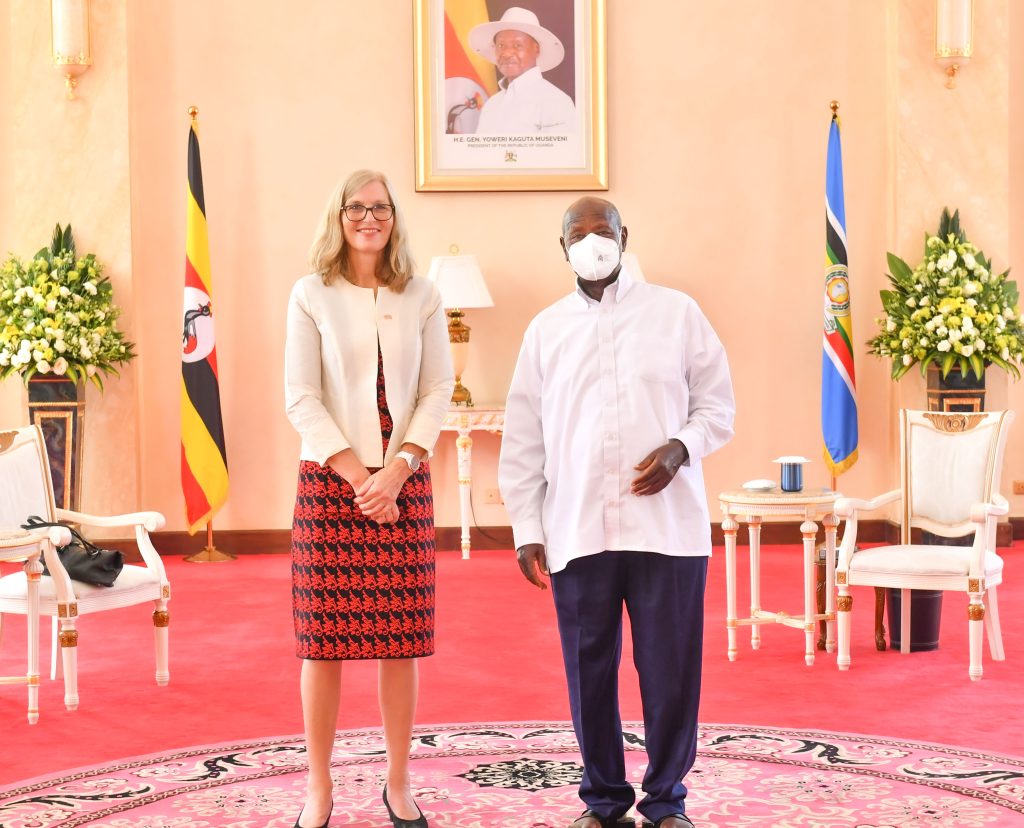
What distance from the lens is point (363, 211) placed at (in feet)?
10.9

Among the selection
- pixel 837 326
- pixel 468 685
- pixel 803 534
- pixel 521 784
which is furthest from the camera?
pixel 837 326

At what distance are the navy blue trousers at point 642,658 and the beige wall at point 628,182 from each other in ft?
18.2

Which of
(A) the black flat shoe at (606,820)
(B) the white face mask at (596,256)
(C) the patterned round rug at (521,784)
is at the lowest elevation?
(C) the patterned round rug at (521,784)

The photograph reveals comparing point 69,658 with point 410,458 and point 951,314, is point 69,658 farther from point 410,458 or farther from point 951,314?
point 951,314

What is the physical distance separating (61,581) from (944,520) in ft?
11.7

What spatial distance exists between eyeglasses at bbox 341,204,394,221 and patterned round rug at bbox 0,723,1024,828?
61.6 inches

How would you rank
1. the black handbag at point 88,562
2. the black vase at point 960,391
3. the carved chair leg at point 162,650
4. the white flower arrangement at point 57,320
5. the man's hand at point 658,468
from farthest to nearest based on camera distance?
1. the black vase at point 960,391
2. the white flower arrangement at point 57,320
3. the carved chair leg at point 162,650
4. the black handbag at point 88,562
5. the man's hand at point 658,468

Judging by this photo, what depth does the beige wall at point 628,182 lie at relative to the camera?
28.0ft

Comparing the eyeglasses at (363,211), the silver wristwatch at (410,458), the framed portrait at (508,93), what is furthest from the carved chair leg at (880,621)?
the framed portrait at (508,93)

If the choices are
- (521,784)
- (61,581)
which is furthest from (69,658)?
(521,784)

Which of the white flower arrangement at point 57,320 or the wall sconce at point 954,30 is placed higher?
the wall sconce at point 954,30

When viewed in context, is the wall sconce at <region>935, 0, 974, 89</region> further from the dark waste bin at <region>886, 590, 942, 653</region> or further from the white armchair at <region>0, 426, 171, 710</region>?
the white armchair at <region>0, 426, 171, 710</region>

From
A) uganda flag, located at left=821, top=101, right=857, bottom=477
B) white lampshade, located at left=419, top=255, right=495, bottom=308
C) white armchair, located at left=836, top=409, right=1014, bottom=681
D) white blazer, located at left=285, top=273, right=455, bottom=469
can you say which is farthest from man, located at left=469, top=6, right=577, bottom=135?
white blazer, located at left=285, top=273, right=455, bottom=469

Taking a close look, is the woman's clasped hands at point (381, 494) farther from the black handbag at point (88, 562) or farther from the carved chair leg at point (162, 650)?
the carved chair leg at point (162, 650)
